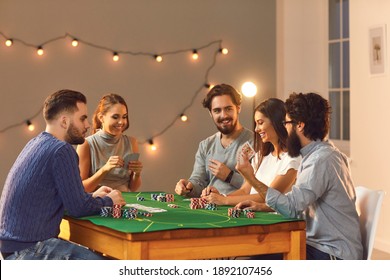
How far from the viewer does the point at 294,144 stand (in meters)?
2.98

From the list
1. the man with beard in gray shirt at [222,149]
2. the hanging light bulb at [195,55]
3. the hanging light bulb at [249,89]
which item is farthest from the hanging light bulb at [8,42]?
the man with beard in gray shirt at [222,149]

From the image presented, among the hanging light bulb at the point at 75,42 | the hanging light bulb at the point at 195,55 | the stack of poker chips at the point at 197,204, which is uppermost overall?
the hanging light bulb at the point at 75,42

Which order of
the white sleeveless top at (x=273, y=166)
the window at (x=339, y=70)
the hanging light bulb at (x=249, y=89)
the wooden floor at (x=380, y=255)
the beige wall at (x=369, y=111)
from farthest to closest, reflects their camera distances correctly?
the window at (x=339, y=70) < the hanging light bulb at (x=249, y=89) < the beige wall at (x=369, y=111) < the wooden floor at (x=380, y=255) < the white sleeveless top at (x=273, y=166)

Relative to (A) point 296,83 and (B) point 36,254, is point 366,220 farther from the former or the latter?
(A) point 296,83

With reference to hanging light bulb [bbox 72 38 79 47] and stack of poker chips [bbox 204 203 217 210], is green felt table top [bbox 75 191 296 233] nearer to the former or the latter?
stack of poker chips [bbox 204 203 217 210]

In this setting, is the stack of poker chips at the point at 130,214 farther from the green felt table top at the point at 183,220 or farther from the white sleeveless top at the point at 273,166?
the white sleeveless top at the point at 273,166

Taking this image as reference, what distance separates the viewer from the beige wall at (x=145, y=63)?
19.5 feet

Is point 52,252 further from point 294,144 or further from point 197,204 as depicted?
point 294,144

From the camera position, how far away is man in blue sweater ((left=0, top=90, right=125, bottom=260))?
9.02 feet

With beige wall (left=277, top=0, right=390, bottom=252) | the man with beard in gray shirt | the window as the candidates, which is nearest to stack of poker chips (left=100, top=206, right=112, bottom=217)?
the man with beard in gray shirt

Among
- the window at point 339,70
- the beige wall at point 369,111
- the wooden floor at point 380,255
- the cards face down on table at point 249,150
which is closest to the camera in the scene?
the cards face down on table at point 249,150

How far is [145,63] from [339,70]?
5.50 ft

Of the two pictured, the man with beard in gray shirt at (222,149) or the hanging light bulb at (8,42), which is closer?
the man with beard in gray shirt at (222,149)

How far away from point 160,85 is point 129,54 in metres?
0.38
